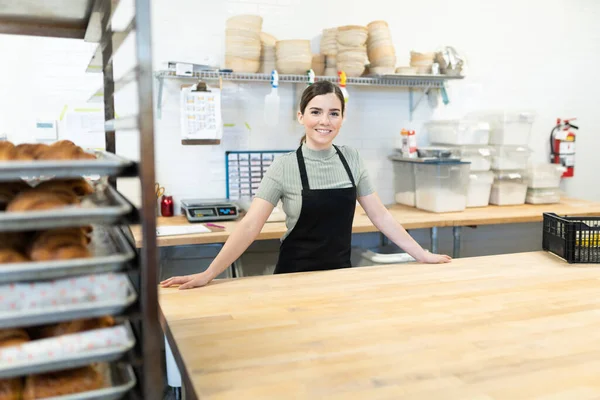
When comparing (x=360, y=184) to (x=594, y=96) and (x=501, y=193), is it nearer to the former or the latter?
(x=501, y=193)

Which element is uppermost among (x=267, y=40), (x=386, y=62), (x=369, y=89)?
(x=267, y=40)

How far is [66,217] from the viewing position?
2.47 ft

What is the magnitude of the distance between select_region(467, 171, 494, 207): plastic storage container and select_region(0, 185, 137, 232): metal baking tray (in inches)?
143

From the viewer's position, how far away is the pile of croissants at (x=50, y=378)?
2.62ft

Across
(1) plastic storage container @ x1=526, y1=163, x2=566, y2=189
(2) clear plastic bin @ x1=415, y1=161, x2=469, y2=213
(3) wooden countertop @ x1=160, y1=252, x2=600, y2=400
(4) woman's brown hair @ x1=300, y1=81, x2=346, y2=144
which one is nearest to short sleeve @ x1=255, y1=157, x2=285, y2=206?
(4) woman's brown hair @ x1=300, y1=81, x2=346, y2=144

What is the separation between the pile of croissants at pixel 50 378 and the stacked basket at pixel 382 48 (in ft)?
10.9

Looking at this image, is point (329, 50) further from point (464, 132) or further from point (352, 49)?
point (464, 132)

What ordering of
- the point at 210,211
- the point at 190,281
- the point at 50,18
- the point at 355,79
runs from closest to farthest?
the point at 50,18 → the point at 190,281 → the point at 210,211 → the point at 355,79

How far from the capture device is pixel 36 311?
2.47 feet

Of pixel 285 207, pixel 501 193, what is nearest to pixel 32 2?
pixel 285 207

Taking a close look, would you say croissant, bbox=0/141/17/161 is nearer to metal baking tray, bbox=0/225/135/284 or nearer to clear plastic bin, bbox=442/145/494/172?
metal baking tray, bbox=0/225/135/284

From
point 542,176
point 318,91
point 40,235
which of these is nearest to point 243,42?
point 318,91

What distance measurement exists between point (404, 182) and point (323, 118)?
2.04 meters

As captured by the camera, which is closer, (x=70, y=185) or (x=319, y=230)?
(x=70, y=185)
